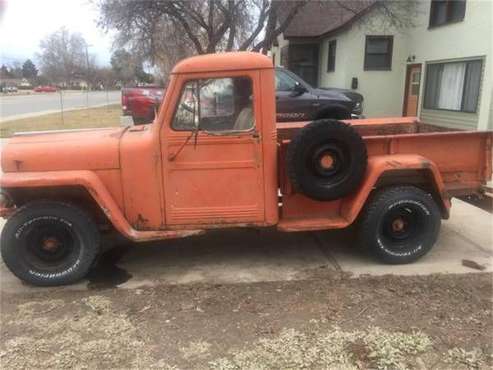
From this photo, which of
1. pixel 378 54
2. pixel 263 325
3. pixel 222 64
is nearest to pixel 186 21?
pixel 378 54

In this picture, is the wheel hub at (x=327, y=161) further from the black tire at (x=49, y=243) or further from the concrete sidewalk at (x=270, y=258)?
the black tire at (x=49, y=243)

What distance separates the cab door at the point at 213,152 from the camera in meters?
4.45

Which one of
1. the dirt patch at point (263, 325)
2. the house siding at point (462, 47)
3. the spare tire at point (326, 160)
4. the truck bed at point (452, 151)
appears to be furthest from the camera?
the house siding at point (462, 47)

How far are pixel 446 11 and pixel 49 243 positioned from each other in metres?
14.6

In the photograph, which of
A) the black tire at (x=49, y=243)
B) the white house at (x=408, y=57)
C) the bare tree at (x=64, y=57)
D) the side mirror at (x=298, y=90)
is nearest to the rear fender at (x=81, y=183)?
the black tire at (x=49, y=243)

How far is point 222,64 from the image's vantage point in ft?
14.5

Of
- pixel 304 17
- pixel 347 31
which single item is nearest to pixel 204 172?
pixel 347 31

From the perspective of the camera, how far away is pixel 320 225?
477 cm

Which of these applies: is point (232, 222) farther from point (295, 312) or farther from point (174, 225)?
point (295, 312)

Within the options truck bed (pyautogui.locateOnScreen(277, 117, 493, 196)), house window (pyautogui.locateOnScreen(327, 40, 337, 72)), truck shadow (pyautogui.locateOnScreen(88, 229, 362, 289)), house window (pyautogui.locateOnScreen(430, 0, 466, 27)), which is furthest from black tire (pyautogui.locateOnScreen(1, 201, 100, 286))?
house window (pyautogui.locateOnScreen(327, 40, 337, 72))

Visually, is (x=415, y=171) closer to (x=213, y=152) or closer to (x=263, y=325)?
(x=213, y=152)

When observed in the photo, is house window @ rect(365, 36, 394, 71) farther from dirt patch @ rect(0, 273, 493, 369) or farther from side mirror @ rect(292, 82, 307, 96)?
dirt patch @ rect(0, 273, 493, 369)

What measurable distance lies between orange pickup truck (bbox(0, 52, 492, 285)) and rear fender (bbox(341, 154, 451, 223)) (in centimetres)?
1

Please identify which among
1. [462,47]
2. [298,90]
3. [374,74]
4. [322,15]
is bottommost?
[298,90]
